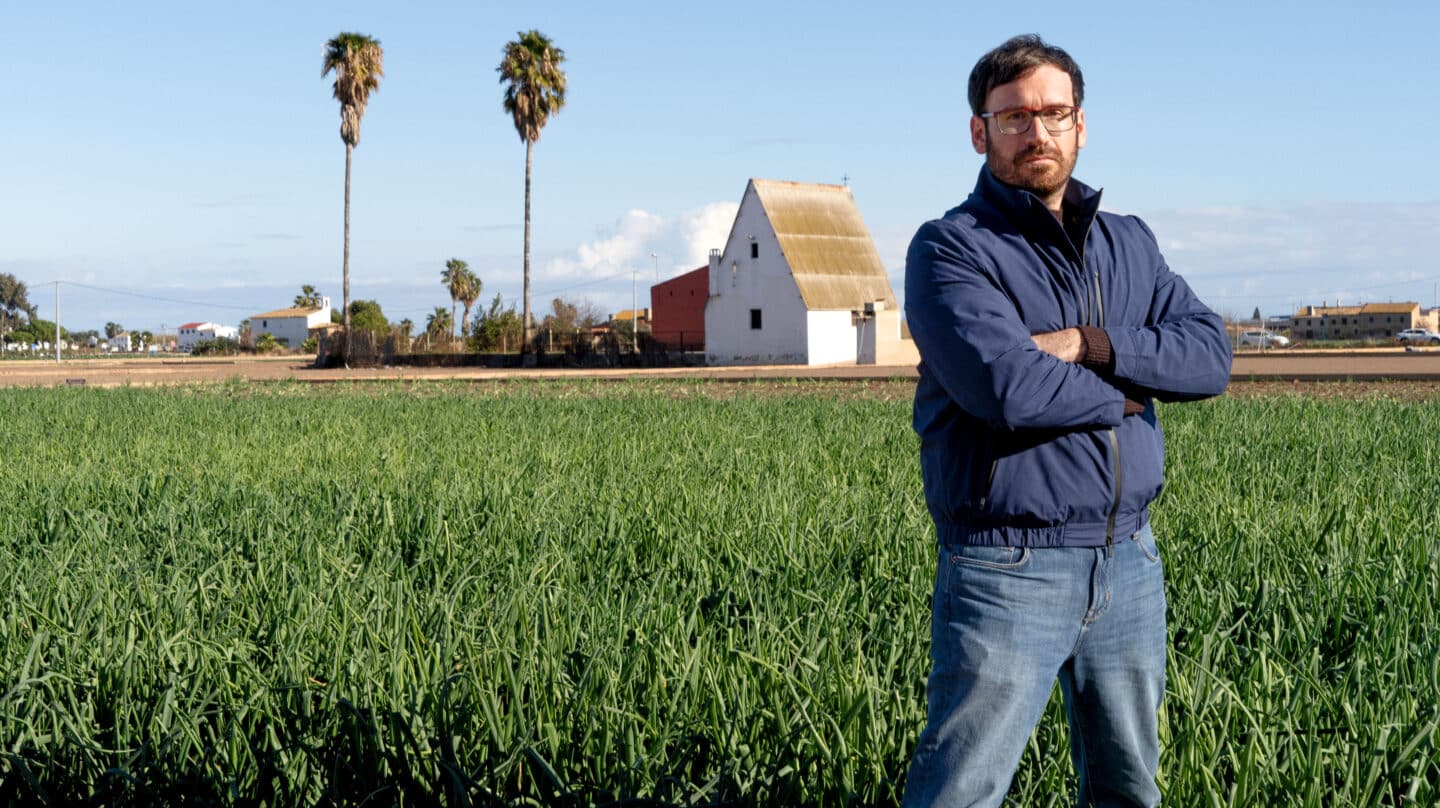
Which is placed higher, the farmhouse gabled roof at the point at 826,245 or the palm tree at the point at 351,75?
the palm tree at the point at 351,75

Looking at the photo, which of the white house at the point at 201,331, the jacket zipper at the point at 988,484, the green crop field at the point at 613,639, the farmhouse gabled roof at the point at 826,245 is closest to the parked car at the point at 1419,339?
the farmhouse gabled roof at the point at 826,245

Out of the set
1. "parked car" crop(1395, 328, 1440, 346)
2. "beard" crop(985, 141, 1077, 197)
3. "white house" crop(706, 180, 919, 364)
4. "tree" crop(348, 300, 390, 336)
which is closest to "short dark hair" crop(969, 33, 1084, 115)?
"beard" crop(985, 141, 1077, 197)

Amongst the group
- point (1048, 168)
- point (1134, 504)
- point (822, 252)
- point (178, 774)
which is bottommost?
point (178, 774)

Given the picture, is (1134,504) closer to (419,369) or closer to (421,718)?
(421,718)

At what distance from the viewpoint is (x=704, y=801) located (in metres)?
2.85

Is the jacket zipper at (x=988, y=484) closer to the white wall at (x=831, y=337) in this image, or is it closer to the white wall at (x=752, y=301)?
the white wall at (x=831, y=337)

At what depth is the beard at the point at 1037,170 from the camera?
232cm

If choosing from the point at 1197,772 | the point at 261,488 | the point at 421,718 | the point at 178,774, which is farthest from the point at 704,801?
the point at 261,488

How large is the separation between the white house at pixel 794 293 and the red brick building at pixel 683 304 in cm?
938

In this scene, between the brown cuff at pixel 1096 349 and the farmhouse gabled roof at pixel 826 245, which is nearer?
the brown cuff at pixel 1096 349

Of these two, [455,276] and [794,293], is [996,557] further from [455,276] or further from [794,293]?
[455,276]

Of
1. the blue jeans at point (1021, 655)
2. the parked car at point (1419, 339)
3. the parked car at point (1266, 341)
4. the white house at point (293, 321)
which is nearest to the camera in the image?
the blue jeans at point (1021, 655)

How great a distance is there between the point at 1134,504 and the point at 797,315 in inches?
1619

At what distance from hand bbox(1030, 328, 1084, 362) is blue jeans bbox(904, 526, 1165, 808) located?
1.13ft
